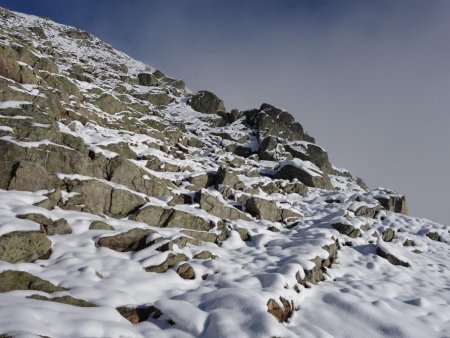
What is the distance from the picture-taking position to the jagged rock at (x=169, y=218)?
1374cm

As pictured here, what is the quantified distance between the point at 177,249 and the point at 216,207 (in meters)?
6.48

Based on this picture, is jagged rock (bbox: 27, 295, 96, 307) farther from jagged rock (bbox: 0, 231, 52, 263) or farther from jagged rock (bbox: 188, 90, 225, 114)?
jagged rock (bbox: 188, 90, 225, 114)

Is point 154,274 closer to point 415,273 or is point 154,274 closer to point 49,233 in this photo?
point 49,233

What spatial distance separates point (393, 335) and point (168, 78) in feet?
204

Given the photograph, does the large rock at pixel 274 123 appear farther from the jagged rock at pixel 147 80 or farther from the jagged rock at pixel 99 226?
the jagged rock at pixel 99 226

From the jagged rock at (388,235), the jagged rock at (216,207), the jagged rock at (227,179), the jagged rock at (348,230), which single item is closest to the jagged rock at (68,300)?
the jagged rock at (216,207)

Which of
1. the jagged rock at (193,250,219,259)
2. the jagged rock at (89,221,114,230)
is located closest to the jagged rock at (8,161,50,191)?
the jagged rock at (89,221,114,230)

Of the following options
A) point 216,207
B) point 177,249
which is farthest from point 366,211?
point 177,249

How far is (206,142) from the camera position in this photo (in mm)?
38344

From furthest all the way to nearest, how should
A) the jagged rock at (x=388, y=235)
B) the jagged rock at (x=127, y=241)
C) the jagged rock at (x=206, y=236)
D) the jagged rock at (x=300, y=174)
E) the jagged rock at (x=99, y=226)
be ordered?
the jagged rock at (x=300, y=174) → the jagged rock at (x=388, y=235) → the jagged rock at (x=206, y=236) → the jagged rock at (x=99, y=226) → the jagged rock at (x=127, y=241)

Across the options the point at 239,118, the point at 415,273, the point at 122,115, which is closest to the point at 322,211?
the point at 415,273

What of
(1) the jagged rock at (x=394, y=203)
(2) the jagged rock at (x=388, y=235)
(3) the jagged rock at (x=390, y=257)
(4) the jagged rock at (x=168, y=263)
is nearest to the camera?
(4) the jagged rock at (x=168, y=263)

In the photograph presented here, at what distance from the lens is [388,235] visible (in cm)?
1750

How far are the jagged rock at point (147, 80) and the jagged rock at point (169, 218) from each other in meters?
49.6
